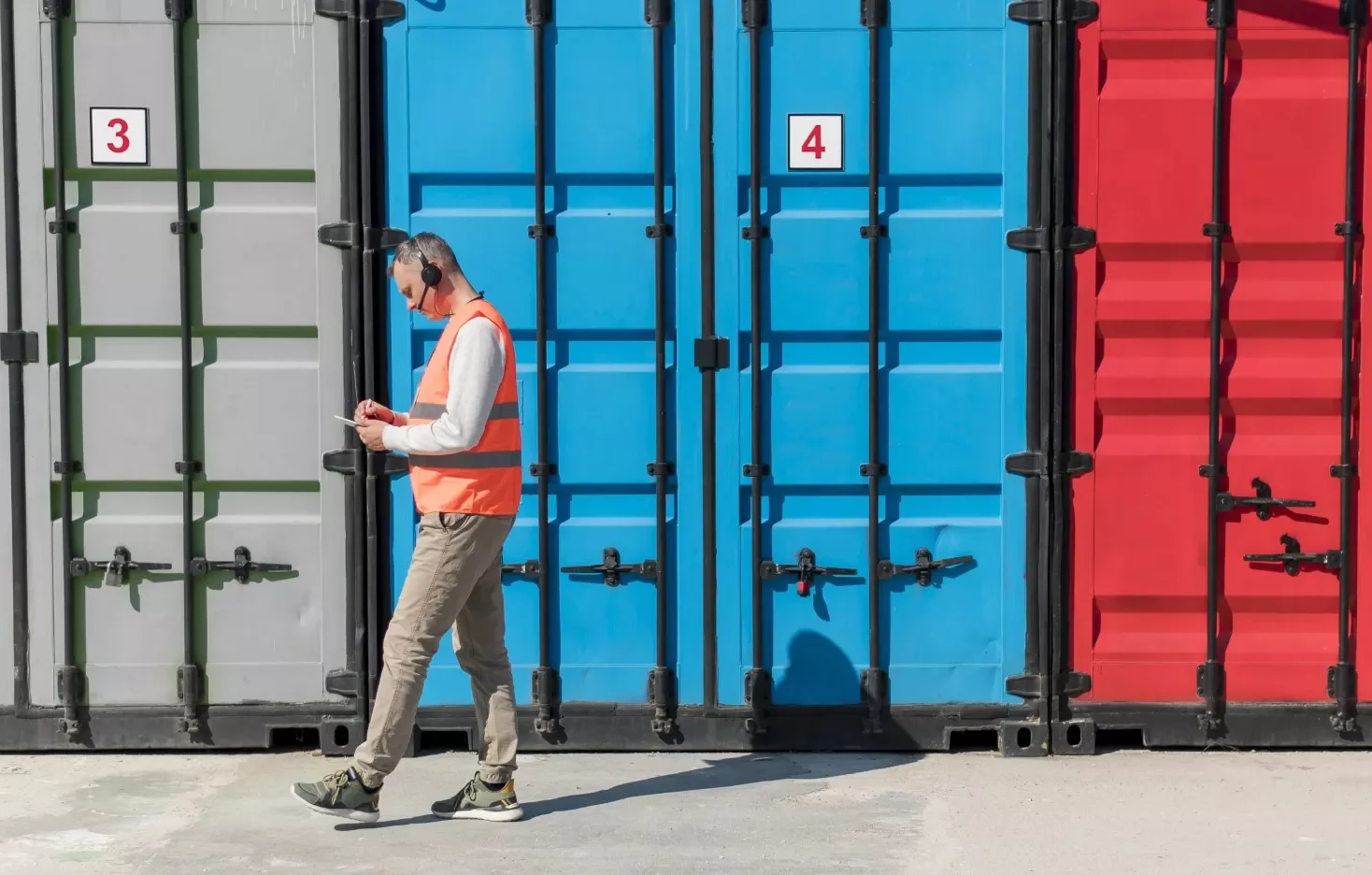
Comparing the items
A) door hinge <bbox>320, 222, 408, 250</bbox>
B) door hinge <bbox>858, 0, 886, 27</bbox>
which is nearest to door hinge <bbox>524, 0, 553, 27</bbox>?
door hinge <bbox>320, 222, 408, 250</bbox>

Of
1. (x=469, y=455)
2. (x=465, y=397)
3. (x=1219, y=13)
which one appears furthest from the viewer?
(x=1219, y=13)

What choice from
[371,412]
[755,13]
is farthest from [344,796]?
[755,13]

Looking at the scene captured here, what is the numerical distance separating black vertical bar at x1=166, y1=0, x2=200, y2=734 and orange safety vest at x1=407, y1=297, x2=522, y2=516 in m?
1.18

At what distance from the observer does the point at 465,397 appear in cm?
518

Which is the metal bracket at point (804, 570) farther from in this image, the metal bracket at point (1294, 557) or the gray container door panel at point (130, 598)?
the gray container door panel at point (130, 598)

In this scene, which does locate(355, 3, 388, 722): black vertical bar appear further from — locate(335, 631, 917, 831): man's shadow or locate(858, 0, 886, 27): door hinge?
locate(858, 0, 886, 27): door hinge

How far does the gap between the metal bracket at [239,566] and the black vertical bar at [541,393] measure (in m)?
0.89

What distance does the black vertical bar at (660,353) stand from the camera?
6055 millimetres

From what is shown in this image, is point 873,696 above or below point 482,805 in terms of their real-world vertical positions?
above

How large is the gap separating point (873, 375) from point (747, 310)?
1.59 ft

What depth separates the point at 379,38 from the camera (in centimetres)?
608

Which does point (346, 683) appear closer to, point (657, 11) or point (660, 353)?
point (660, 353)

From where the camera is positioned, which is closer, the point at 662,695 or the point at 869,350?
the point at 869,350

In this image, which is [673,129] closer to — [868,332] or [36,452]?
[868,332]
